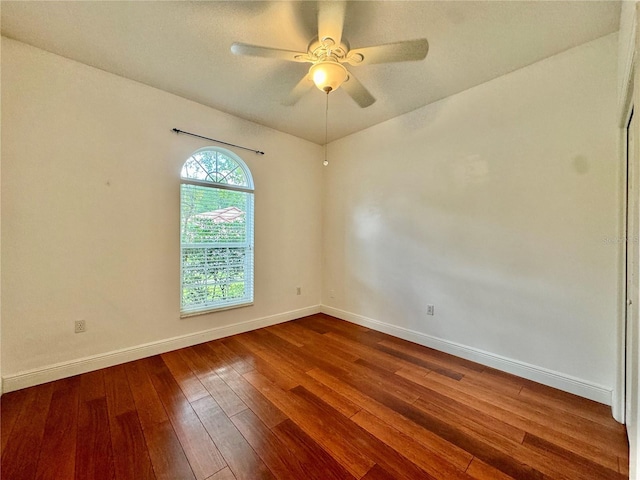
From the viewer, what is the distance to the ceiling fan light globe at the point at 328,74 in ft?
5.65

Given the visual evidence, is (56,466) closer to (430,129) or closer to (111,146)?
(111,146)

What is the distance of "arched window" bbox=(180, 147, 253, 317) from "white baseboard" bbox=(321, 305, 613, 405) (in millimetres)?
1918

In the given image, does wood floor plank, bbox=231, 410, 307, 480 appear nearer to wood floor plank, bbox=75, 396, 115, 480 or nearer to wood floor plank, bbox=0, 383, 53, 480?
wood floor plank, bbox=75, 396, 115, 480

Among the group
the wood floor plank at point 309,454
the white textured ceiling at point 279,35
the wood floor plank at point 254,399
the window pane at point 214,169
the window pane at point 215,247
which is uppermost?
the white textured ceiling at point 279,35

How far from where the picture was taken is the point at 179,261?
9.27 ft

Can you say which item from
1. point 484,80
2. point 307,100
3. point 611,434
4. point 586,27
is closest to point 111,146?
point 307,100

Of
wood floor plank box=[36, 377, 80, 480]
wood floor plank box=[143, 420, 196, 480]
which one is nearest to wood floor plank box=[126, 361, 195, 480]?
wood floor plank box=[143, 420, 196, 480]

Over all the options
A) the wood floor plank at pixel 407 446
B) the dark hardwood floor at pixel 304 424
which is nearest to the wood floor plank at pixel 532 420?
the dark hardwood floor at pixel 304 424

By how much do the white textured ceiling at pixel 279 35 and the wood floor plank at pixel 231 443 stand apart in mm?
2770

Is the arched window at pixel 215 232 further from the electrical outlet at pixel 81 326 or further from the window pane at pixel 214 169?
the electrical outlet at pixel 81 326

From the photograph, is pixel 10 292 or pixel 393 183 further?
pixel 393 183

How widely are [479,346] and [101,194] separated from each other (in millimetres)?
3901

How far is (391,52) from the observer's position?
5.31ft

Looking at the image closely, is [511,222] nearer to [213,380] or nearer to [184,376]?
[213,380]
